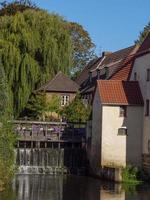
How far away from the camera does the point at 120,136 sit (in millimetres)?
46938

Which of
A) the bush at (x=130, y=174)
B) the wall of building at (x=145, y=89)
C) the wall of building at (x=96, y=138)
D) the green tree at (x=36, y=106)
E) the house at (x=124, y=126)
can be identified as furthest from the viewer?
the green tree at (x=36, y=106)

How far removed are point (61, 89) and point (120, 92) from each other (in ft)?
62.4

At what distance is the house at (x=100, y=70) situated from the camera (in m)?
65.3

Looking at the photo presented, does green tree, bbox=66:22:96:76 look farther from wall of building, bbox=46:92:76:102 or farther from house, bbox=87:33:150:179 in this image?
house, bbox=87:33:150:179

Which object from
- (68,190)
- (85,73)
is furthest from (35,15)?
(68,190)

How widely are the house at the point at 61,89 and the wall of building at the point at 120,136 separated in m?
16.0

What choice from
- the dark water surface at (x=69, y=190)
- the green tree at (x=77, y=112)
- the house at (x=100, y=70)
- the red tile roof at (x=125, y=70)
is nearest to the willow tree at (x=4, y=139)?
the dark water surface at (x=69, y=190)

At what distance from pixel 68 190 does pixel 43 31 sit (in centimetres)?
2709

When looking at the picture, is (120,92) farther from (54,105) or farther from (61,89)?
(61,89)

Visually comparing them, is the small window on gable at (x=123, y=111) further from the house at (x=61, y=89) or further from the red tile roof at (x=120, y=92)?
the house at (x=61, y=89)

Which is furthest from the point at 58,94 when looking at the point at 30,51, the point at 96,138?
the point at 96,138

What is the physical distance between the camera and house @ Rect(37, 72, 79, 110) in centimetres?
6306

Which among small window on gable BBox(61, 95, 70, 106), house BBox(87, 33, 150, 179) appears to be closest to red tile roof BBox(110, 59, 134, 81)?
house BBox(87, 33, 150, 179)

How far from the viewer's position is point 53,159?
169 feet
